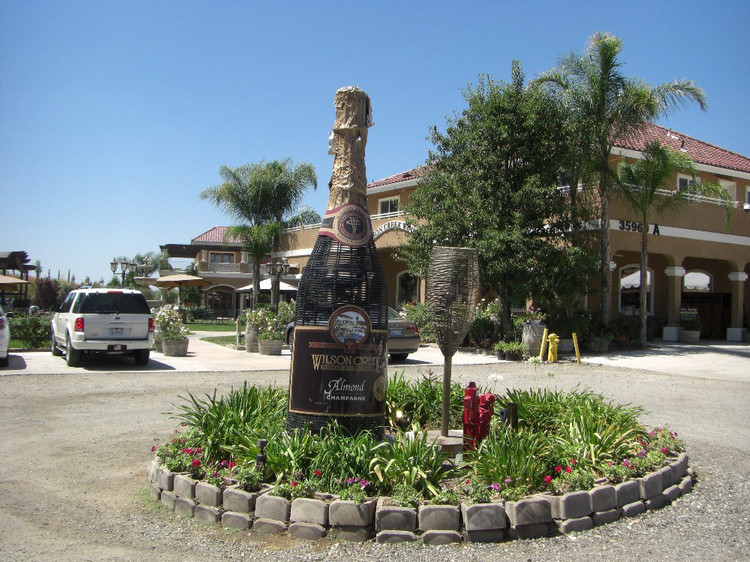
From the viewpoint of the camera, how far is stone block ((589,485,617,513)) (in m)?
4.74

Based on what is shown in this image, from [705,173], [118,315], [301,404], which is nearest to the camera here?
[301,404]

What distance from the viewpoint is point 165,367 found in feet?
48.2

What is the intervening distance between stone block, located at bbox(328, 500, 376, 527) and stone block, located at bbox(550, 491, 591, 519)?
134 cm

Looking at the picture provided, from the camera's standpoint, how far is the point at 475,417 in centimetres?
584

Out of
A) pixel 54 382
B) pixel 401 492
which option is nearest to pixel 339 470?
pixel 401 492

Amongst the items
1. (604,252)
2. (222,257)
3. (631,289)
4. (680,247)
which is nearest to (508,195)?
(604,252)

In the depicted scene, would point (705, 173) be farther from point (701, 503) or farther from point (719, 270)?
point (701, 503)

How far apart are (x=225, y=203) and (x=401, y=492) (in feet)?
108

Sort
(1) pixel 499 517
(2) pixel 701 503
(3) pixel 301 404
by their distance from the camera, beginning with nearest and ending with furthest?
1. (1) pixel 499 517
2. (2) pixel 701 503
3. (3) pixel 301 404

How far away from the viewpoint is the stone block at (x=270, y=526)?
4.50 metres

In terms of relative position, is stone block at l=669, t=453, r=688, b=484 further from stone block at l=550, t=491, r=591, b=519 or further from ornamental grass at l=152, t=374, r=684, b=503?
stone block at l=550, t=491, r=591, b=519

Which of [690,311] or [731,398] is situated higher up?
[690,311]

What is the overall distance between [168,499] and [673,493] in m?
4.10

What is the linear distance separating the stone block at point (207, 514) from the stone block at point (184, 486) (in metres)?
0.17
